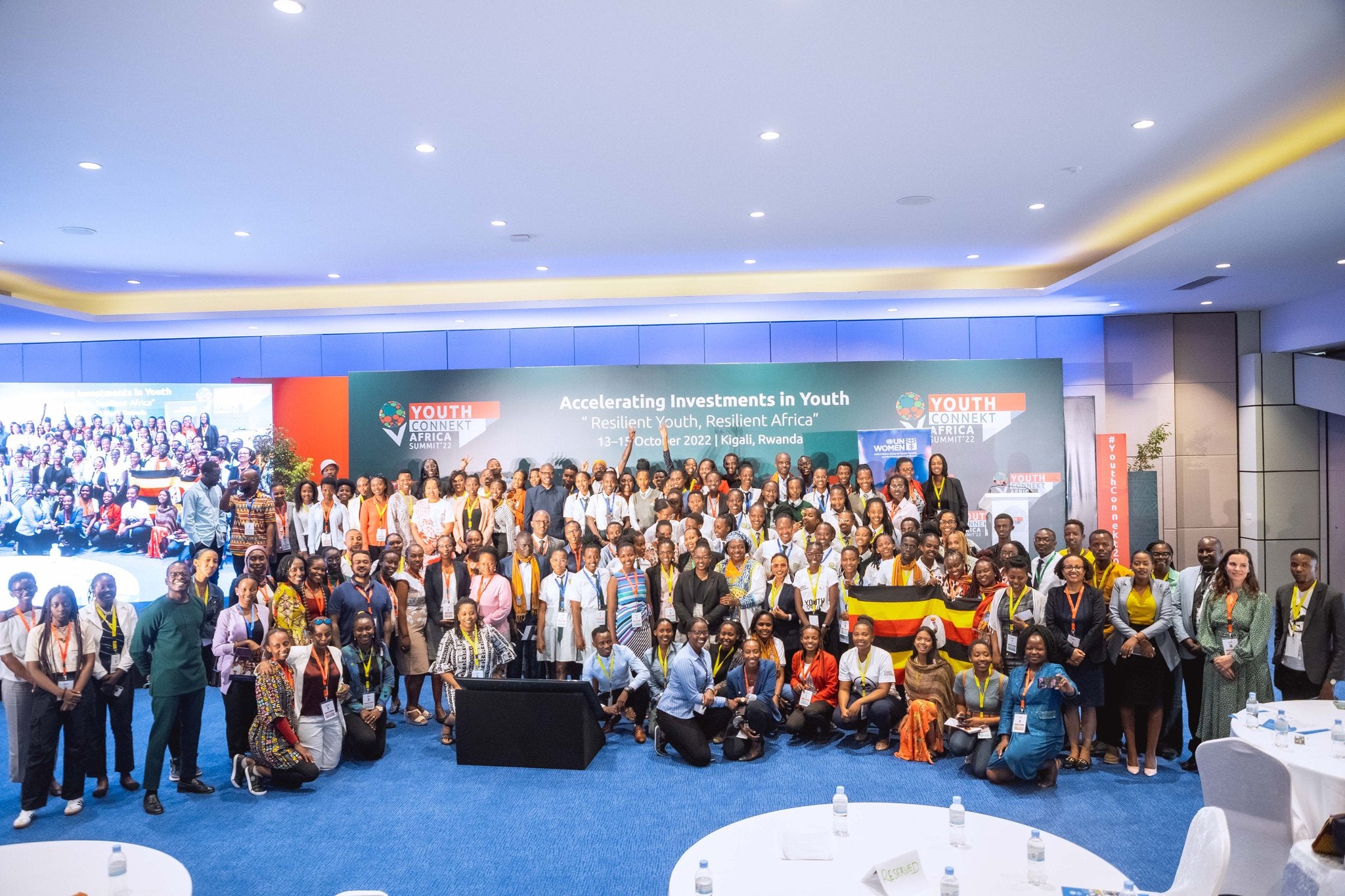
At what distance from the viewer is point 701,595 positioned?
746 cm

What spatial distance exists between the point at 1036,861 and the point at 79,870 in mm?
3813

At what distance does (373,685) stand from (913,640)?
14.8 ft

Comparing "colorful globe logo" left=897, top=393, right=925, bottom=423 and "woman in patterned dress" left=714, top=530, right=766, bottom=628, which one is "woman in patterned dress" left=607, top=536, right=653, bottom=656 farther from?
"colorful globe logo" left=897, top=393, right=925, bottom=423

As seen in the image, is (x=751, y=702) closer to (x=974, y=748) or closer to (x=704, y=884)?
(x=974, y=748)

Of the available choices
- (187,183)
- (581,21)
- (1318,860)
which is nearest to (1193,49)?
(581,21)

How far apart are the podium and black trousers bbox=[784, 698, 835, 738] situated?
5.35 ft

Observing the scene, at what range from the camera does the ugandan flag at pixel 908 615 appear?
272 inches

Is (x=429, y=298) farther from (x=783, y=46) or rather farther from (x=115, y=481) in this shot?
(x=783, y=46)

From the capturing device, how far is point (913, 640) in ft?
23.0

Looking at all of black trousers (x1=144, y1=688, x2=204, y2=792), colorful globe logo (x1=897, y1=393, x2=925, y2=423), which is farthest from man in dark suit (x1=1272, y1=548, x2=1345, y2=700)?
black trousers (x1=144, y1=688, x2=204, y2=792)

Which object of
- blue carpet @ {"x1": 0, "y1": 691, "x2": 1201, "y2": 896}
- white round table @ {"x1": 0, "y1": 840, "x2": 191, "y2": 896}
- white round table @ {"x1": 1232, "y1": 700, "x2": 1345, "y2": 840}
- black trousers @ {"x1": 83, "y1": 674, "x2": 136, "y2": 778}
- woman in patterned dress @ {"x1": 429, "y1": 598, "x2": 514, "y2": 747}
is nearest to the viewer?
white round table @ {"x1": 0, "y1": 840, "x2": 191, "y2": 896}

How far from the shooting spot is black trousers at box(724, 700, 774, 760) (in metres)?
6.59

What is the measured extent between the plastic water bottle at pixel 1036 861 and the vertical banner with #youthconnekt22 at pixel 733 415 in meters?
6.92

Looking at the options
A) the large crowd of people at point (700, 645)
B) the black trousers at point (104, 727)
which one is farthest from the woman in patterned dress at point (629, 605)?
the black trousers at point (104, 727)
